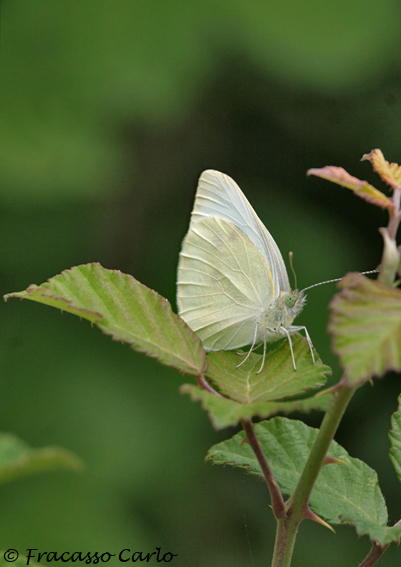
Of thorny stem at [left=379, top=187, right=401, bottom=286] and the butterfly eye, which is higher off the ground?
thorny stem at [left=379, top=187, right=401, bottom=286]

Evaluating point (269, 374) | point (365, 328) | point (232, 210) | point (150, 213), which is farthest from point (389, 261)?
point (150, 213)

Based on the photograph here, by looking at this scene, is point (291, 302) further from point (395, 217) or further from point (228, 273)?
point (395, 217)

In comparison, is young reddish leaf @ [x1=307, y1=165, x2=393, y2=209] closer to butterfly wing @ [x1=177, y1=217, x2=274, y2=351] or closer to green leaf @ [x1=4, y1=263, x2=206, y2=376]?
green leaf @ [x1=4, y1=263, x2=206, y2=376]

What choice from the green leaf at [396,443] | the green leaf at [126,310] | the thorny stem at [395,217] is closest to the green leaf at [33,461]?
the green leaf at [126,310]

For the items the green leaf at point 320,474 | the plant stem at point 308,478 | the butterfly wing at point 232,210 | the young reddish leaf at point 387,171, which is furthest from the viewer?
the butterfly wing at point 232,210

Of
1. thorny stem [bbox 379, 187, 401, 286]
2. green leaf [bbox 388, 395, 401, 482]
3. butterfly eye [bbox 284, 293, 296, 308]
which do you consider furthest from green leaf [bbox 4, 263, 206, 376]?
butterfly eye [bbox 284, 293, 296, 308]

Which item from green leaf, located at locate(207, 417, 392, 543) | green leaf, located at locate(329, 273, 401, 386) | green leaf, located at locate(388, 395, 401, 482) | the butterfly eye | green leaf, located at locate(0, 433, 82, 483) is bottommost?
green leaf, located at locate(207, 417, 392, 543)

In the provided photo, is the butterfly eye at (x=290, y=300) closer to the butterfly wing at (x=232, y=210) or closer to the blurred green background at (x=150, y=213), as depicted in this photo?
the butterfly wing at (x=232, y=210)
